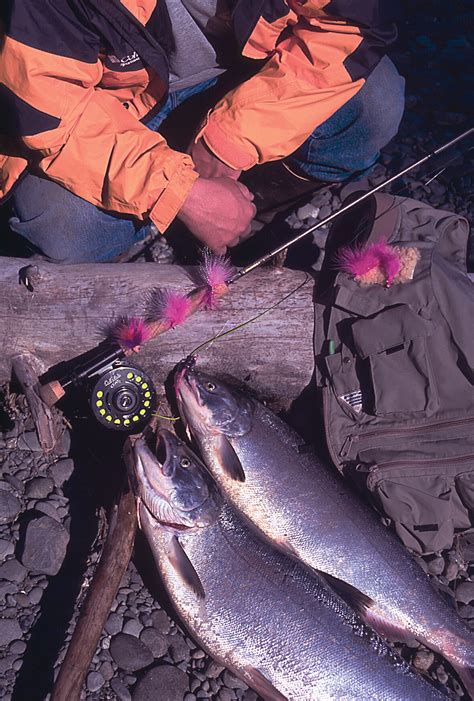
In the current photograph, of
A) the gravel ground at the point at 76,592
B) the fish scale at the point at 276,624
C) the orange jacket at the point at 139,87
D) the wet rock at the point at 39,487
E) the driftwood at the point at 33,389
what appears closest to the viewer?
the fish scale at the point at 276,624

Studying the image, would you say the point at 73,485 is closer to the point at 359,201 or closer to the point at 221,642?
the point at 221,642

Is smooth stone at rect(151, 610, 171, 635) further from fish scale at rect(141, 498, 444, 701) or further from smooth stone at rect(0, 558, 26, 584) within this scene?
smooth stone at rect(0, 558, 26, 584)

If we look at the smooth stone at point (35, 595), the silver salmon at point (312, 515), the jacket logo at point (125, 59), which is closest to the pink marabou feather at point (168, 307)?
the silver salmon at point (312, 515)

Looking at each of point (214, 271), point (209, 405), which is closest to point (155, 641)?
point (209, 405)

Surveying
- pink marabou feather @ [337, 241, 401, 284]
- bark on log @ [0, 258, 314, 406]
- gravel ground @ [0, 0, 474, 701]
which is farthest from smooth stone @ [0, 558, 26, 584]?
pink marabou feather @ [337, 241, 401, 284]

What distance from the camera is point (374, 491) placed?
3.42 metres

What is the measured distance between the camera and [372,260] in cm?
345

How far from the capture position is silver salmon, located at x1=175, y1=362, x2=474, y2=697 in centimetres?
329

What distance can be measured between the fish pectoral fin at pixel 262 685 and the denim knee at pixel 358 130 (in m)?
2.99

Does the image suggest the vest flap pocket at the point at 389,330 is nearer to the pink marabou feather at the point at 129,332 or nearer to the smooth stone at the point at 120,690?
the pink marabou feather at the point at 129,332

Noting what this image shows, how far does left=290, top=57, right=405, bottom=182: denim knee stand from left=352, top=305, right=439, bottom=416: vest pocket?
1476mm

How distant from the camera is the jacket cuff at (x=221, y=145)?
12.0 feet

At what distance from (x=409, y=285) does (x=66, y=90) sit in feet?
6.06

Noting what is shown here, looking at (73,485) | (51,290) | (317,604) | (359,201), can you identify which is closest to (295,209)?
(359,201)
